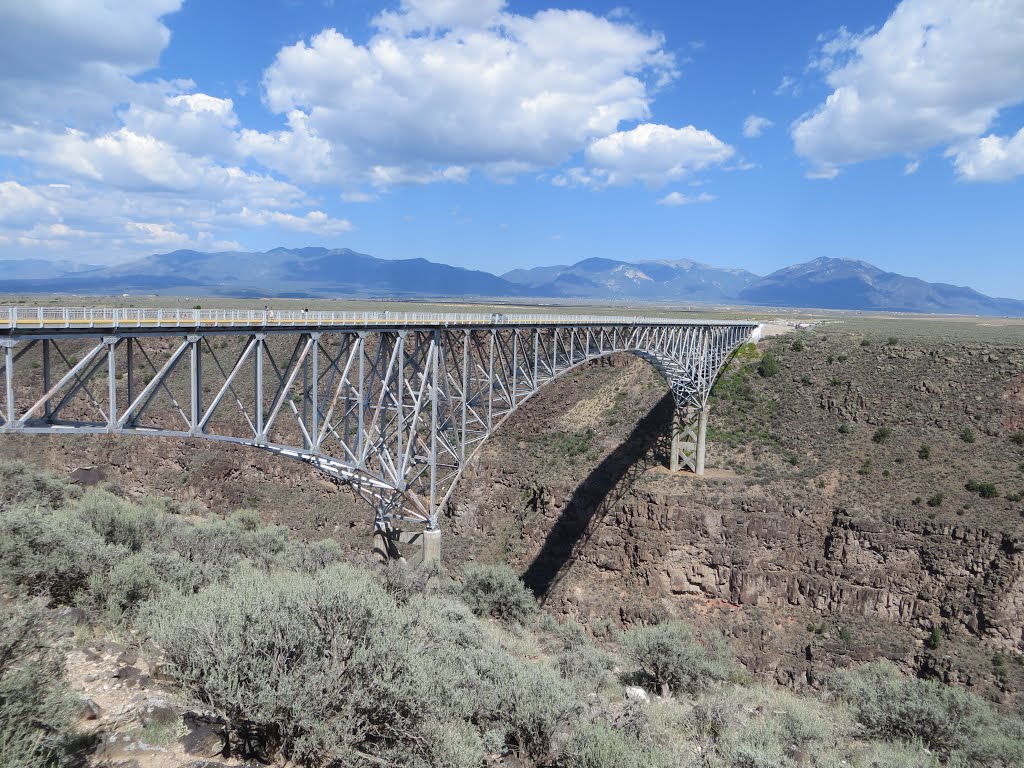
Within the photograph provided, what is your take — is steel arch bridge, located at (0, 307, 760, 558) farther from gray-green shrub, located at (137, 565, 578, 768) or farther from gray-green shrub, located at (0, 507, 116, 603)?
gray-green shrub, located at (137, 565, 578, 768)

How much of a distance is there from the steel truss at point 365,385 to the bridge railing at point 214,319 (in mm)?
285

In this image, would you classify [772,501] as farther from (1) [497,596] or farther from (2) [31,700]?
(2) [31,700]

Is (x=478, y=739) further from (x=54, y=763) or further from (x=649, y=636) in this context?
(x=649, y=636)

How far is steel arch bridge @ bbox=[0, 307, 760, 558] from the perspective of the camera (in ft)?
44.2

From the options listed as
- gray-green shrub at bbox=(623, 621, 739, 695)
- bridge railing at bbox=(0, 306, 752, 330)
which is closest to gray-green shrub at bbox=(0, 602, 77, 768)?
bridge railing at bbox=(0, 306, 752, 330)

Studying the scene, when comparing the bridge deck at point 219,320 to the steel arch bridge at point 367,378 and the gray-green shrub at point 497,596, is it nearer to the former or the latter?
the steel arch bridge at point 367,378

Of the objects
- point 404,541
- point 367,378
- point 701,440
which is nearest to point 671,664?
point 404,541

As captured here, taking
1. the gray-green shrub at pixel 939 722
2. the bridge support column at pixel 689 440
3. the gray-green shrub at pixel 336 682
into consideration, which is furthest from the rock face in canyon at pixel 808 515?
the gray-green shrub at pixel 336 682

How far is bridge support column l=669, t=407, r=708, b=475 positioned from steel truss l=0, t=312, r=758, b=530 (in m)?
0.09

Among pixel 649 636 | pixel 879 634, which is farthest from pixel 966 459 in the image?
pixel 649 636

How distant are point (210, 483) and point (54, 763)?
43.0 m

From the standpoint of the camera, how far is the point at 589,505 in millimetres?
41656

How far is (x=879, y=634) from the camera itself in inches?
1324

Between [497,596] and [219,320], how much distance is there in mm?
14100
